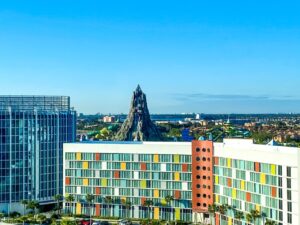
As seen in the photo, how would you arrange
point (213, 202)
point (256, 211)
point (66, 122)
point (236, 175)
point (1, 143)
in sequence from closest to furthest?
point (256, 211), point (236, 175), point (213, 202), point (1, 143), point (66, 122)

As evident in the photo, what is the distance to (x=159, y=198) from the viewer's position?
10344 centimetres

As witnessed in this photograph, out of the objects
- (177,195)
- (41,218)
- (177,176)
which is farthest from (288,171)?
(41,218)

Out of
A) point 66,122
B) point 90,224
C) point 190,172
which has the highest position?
point 66,122

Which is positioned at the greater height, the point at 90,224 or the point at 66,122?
the point at 66,122

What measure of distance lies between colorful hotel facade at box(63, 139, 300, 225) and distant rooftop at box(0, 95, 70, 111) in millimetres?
12816

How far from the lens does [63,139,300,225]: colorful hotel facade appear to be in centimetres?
8975

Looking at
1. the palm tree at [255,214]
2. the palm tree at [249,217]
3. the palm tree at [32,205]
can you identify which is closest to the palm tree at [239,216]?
the palm tree at [249,217]

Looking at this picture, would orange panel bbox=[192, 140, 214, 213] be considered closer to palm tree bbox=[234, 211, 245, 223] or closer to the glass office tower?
palm tree bbox=[234, 211, 245, 223]

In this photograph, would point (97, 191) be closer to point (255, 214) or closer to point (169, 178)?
point (169, 178)

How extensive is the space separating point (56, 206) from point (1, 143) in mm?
17845

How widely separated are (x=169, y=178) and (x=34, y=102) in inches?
1354

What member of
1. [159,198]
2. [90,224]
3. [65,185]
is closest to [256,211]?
[159,198]

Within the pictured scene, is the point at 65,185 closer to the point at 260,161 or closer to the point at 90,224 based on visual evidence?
the point at 90,224

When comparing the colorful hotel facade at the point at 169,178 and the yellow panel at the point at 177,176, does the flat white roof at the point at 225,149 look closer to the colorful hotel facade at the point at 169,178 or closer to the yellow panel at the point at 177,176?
the colorful hotel facade at the point at 169,178
